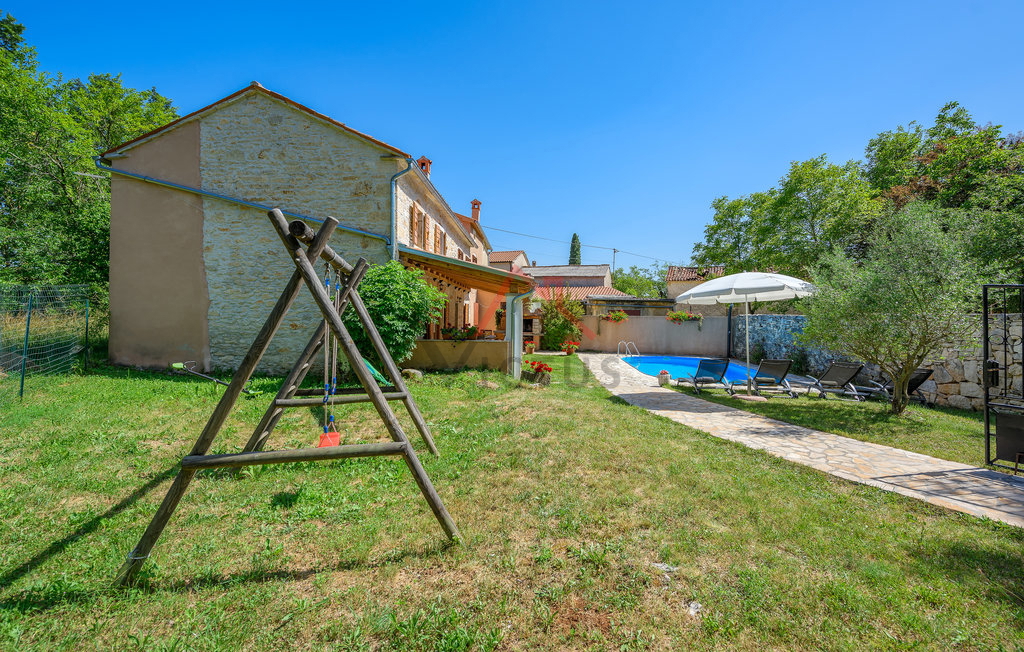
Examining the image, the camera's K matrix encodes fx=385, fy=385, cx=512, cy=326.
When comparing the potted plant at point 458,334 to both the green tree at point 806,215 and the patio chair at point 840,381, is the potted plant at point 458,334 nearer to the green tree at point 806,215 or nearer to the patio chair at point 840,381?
the patio chair at point 840,381

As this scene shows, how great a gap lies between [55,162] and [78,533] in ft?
69.8

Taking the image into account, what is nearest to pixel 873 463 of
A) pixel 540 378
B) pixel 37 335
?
pixel 540 378

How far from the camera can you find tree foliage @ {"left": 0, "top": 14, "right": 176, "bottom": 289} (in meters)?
12.2

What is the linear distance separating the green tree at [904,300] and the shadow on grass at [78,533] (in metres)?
10.7

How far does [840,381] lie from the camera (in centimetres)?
940

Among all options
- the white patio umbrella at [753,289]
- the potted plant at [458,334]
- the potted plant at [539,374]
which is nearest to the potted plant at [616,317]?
the white patio umbrella at [753,289]

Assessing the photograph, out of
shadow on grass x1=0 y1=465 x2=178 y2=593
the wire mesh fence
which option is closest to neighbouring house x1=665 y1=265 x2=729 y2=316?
shadow on grass x1=0 y1=465 x2=178 y2=593

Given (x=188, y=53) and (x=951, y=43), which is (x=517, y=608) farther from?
(x=188, y=53)

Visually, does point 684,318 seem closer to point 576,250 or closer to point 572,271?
point 572,271

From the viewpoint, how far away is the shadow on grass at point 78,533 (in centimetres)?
245

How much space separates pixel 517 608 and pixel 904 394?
914 centimetres

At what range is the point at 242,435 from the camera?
5320mm

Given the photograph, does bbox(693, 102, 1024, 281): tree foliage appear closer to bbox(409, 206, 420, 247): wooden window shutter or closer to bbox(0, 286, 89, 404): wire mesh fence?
bbox(409, 206, 420, 247): wooden window shutter

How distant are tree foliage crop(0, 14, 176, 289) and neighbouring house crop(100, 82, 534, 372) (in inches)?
127
